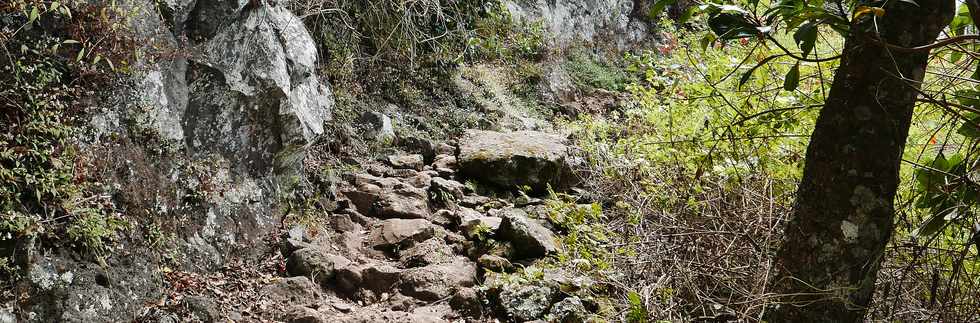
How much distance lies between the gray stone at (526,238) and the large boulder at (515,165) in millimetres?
1634

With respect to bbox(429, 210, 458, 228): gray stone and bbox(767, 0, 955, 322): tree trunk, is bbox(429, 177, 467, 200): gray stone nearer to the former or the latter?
bbox(429, 210, 458, 228): gray stone

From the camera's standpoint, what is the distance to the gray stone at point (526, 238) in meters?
5.23

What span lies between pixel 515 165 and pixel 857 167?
5.01 metres

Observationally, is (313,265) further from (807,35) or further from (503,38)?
(503,38)

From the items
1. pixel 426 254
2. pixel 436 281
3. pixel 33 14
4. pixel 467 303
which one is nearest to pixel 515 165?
pixel 426 254

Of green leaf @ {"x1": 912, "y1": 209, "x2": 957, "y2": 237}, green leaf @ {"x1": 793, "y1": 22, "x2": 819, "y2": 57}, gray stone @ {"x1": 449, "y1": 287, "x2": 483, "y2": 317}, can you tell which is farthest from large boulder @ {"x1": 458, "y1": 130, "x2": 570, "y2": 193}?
green leaf @ {"x1": 793, "y1": 22, "x2": 819, "y2": 57}

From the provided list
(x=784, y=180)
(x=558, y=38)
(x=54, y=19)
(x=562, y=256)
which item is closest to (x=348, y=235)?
(x=562, y=256)

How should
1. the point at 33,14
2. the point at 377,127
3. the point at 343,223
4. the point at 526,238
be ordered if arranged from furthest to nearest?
the point at 377,127, the point at 343,223, the point at 526,238, the point at 33,14

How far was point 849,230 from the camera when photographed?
2156mm

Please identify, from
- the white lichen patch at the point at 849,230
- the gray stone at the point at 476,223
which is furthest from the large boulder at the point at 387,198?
the white lichen patch at the point at 849,230

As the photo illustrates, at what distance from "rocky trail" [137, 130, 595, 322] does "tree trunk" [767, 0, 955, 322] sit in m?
1.89

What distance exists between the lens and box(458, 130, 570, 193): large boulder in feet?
23.1

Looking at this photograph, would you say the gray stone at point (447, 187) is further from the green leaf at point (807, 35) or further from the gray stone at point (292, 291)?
the green leaf at point (807, 35)

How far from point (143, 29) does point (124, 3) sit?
0.69 feet
